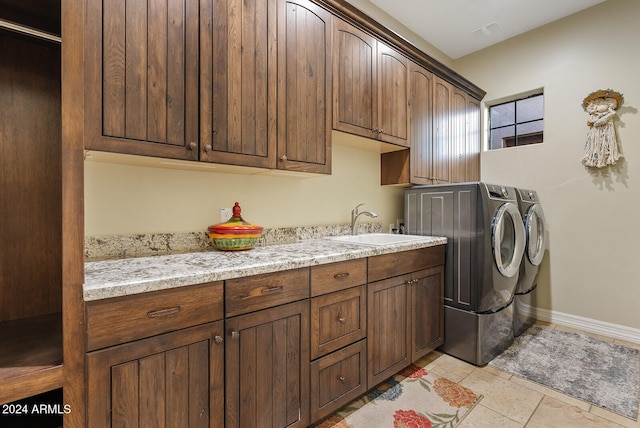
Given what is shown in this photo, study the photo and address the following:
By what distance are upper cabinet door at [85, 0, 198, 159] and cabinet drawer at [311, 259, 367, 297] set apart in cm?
85

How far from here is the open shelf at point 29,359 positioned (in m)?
0.88

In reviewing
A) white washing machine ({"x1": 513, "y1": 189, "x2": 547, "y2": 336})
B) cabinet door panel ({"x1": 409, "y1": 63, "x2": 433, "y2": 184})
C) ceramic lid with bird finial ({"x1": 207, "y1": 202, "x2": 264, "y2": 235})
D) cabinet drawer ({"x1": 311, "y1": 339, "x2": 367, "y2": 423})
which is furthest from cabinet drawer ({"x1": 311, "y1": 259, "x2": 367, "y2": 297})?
white washing machine ({"x1": 513, "y1": 189, "x2": 547, "y2": 336})

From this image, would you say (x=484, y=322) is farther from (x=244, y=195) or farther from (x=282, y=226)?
(x=244, y=195)

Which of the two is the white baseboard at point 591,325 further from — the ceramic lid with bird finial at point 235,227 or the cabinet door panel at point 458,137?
the ceramic lid with bird finial at point 235,227

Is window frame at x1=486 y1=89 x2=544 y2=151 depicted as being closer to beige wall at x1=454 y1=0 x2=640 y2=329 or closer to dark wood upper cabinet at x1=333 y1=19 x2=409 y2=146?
beige wall at x1=454 y1=0 x2=640 y2=329

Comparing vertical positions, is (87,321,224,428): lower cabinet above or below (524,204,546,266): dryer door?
below

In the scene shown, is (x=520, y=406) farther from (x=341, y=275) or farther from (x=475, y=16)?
(x=475, y=16)

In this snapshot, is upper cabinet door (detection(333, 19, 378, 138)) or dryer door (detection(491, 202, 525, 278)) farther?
dryer door (detection(491, 202, 525, 278))

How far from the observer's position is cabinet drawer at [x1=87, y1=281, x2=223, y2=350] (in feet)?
3.11

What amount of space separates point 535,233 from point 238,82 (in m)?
2.85

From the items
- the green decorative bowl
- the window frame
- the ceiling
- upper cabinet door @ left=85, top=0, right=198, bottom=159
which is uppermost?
the ceiling

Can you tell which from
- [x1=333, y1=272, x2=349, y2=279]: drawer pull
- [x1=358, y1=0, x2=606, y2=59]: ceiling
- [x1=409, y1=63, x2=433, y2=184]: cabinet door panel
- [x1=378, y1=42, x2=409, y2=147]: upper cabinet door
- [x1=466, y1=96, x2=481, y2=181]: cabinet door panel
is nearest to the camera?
[x1=333, y1=272, x2=349, y2=279]: drawer pull

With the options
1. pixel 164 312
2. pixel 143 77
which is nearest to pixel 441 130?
pixel 143 77

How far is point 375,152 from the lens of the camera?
281 cm
